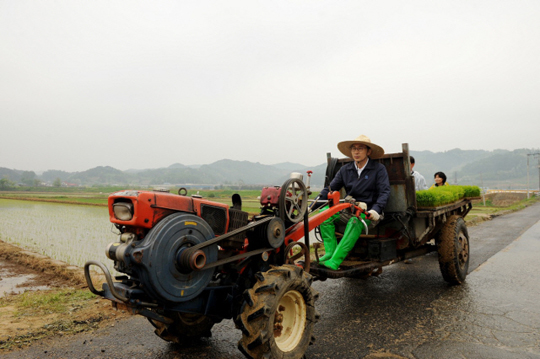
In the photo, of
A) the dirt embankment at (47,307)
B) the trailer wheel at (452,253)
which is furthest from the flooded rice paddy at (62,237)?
the trailer wheel at (452,253)

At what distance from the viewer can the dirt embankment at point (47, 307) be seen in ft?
12.5

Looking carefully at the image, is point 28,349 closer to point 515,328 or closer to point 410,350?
point 410,350

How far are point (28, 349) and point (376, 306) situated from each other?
12.6ft

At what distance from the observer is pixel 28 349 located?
3.44 meters

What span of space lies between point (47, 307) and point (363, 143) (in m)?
4.64

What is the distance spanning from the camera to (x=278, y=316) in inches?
126

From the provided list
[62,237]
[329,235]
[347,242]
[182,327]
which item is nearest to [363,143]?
[329,235]

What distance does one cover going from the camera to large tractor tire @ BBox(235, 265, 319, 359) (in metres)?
2.90

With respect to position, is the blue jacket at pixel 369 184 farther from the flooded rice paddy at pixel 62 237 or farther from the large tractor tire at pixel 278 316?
the flooded rice paddy at pixel 62 237

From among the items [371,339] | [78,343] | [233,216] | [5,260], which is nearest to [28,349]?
[78,343]

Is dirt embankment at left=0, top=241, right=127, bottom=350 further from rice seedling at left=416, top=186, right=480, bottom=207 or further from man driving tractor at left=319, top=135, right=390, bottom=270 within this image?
rice seedling at left=416, top=186, right=480, bottom=207

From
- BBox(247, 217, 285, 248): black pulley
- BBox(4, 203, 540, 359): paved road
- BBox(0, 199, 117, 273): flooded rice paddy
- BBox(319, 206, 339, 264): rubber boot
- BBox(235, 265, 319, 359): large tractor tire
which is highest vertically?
BBox(247, 217, 285, 248): black pulley

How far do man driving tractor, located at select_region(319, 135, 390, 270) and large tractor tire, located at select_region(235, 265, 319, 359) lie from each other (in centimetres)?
116

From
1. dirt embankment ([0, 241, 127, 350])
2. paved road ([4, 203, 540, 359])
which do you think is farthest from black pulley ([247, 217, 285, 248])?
dirt embankment ([0, 241, 127, 350])
